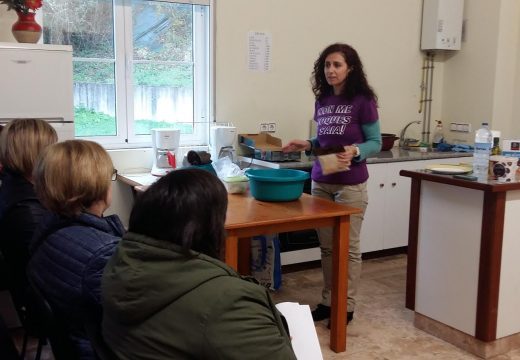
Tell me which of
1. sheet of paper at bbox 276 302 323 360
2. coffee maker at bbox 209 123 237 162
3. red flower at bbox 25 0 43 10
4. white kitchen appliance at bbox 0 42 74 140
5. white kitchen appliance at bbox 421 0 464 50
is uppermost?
white kitchen appliance at bbox 421 0 464 50

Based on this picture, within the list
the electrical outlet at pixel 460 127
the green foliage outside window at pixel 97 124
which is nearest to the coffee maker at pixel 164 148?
the green foliage outside window at pixel 97 124

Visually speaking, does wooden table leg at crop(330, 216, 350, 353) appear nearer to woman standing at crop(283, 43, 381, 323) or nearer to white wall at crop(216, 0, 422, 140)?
woman standing at crop(283, 43, 381, 323)

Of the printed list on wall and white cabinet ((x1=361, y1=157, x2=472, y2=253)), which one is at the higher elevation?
the printed list on wall

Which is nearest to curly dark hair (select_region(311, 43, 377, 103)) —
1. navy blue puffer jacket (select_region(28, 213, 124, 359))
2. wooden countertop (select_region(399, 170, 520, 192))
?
wooden countertop (select_region(399, 170, 520, 192))

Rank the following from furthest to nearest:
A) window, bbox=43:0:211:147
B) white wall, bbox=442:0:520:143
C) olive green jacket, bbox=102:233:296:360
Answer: white wall, bbox=442:0:520:143 < window, bbox=43:0:211:147 < olive green jacket, bbox=102:233:296:360

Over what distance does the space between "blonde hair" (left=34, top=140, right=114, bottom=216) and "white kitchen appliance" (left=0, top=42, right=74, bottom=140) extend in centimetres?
137

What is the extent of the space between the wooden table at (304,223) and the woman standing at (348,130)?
0.68 feet

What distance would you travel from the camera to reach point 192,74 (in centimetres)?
408

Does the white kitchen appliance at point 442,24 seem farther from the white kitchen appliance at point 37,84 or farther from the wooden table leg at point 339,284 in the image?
the white kitchen appliance at point 37,84

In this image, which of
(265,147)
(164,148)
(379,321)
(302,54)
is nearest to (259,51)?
(302,54)

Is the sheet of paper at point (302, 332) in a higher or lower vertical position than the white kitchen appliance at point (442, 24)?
lower

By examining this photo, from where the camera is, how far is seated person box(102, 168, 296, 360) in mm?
1123

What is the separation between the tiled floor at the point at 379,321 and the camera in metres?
2.85

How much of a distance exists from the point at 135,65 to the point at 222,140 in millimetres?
784
